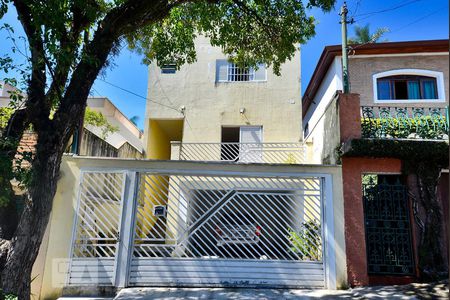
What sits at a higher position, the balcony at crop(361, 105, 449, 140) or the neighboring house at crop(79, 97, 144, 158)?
the neighboring house at crop(79, 97, 144, 158)

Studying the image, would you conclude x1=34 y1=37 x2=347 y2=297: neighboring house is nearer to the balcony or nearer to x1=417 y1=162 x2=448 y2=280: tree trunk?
the balcony

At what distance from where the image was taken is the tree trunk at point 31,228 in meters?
4.72

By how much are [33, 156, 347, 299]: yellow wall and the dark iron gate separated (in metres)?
0.70

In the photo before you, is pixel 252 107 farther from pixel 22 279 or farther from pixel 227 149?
pixel 22 279

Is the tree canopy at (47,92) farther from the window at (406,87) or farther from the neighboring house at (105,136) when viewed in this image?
the window at (406,87)

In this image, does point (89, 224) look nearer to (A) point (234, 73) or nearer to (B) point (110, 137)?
(A) point (234, 73)

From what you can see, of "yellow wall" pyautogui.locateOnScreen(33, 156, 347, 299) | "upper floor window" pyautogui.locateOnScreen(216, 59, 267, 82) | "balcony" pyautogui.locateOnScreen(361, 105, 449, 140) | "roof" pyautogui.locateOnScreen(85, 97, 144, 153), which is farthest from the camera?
"roof" pyautogui.locateOnScreen(85, 97, 144, 153)

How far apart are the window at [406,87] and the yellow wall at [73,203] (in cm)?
771

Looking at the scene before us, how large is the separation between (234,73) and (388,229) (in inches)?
370

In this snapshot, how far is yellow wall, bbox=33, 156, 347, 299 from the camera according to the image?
6.54 metres

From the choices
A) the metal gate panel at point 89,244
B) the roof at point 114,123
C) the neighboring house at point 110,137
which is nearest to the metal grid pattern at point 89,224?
the metal gate panel at point 89,244

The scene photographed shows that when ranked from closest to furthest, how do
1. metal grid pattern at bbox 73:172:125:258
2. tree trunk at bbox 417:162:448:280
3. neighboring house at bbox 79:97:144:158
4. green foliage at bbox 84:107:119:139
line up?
tree trunk at bbox 417:162:448:280 < metal grid pattern at bbox 73:172:125:258 < neighboring house at bbox 79:97:144:158 < green foliage at bbox 84:107:119:139

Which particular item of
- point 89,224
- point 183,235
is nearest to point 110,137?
point 89,224

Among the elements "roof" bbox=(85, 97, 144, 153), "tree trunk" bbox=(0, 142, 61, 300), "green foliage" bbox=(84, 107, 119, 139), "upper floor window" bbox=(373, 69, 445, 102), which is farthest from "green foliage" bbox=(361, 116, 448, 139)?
"roof" bbox=(85, 97, 144, 153)
